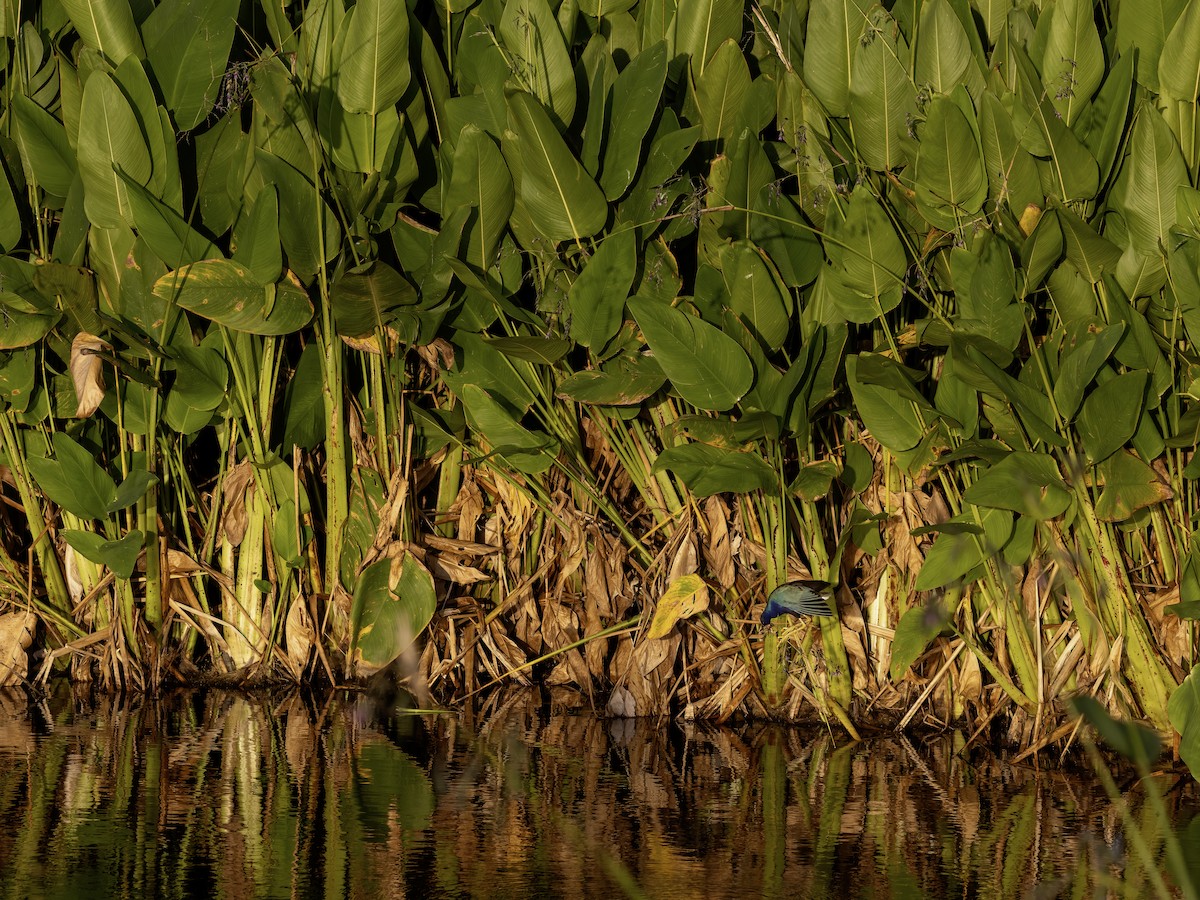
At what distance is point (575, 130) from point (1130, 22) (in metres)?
1.34

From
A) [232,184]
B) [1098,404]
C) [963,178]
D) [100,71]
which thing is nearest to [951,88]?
[963,178]

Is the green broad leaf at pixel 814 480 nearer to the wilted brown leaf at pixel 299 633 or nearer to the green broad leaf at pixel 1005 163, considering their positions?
the green broad leaf at pixel 1005 163

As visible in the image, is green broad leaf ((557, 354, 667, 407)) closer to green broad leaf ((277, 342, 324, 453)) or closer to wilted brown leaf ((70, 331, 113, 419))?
green broad leaf ((277, 342, 324, 453))

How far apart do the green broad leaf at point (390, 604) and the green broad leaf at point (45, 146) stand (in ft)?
4.30

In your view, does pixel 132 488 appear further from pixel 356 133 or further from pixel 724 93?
pixel 724 93

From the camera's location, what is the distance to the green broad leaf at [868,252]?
117 inches

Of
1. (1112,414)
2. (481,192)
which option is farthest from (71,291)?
(1112,414)

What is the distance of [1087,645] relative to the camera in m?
2.90

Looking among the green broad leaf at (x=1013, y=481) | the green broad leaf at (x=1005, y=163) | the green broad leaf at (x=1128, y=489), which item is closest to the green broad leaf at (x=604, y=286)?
the green broad leaf at (x=1005, y=163)

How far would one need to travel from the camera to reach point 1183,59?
2.89 metres

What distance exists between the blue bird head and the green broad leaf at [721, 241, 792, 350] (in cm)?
58

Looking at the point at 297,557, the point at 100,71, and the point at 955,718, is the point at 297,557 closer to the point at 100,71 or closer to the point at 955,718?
the point at 100,71

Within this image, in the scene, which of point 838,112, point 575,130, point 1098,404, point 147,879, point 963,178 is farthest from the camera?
point 575,130

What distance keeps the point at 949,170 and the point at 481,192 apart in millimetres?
1106
